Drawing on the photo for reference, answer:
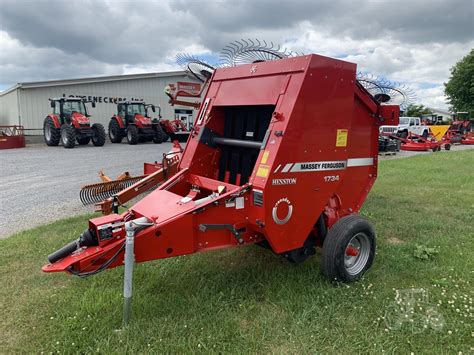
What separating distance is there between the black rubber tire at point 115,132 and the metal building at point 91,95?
4.01m

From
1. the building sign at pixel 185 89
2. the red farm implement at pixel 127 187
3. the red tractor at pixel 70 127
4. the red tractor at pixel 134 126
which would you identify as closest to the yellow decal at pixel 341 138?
the red farm implement at pixel 127 187

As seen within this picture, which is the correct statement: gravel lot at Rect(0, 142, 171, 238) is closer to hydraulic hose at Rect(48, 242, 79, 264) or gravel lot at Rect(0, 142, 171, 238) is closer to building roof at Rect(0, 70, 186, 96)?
hydraulic hose at Rect(48, 242, 79, 264)

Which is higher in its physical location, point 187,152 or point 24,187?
point 187,152

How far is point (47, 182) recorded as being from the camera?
8.94m

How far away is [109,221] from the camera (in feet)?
9.07

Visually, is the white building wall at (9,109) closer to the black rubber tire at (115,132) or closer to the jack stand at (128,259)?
the black rubber tire at (115,132)

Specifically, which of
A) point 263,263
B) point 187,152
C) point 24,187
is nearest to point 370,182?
point 263,263

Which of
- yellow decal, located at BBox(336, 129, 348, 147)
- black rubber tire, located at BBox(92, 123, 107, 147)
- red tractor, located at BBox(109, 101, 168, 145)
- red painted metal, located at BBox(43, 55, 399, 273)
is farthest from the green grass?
red tractor, located at BBox(109, 101, 168, 145)

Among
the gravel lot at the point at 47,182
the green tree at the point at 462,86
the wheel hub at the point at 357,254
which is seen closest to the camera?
the wheel hub at the point at 357,254

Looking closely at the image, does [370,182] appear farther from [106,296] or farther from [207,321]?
[106,296]

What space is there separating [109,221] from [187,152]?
4.44ft

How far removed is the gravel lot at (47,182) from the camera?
6.09 meters

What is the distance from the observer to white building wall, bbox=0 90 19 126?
2237cm

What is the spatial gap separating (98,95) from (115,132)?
4.95 m
